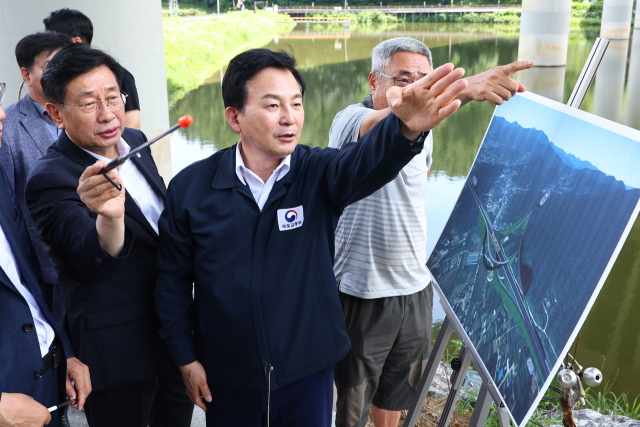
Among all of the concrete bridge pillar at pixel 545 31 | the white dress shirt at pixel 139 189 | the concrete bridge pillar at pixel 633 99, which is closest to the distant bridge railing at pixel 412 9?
the concrete bridge pillar at pixel 633 99

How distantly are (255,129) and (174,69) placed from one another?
1242 cm

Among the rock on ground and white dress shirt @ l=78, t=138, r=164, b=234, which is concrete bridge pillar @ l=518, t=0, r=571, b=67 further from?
white dress shirt @ l=78, t=138, r=164, b=234

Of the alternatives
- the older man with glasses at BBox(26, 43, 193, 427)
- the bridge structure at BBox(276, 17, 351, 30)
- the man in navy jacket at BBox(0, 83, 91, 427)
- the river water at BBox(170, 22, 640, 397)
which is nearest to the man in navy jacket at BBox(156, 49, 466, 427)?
the older man with glasses at BBox(26, 43, 193, 427)

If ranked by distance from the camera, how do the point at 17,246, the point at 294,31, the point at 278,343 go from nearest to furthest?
the point at 17,246 → the point at 278,343 → the point at 294,31

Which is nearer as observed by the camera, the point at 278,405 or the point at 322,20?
the point at 278,405

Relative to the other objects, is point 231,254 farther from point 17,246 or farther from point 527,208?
point 527,208

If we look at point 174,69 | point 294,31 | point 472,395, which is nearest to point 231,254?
point 472,395

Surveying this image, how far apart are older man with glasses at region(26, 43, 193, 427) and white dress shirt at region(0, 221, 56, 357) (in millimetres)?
101

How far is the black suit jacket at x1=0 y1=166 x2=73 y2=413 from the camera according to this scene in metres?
1.09

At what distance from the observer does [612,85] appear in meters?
13.0

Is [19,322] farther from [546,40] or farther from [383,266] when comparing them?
[546,40]

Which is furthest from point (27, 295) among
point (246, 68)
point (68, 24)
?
point (68, 24)

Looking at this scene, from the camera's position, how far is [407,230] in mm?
1695

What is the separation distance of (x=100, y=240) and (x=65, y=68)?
46 cm
